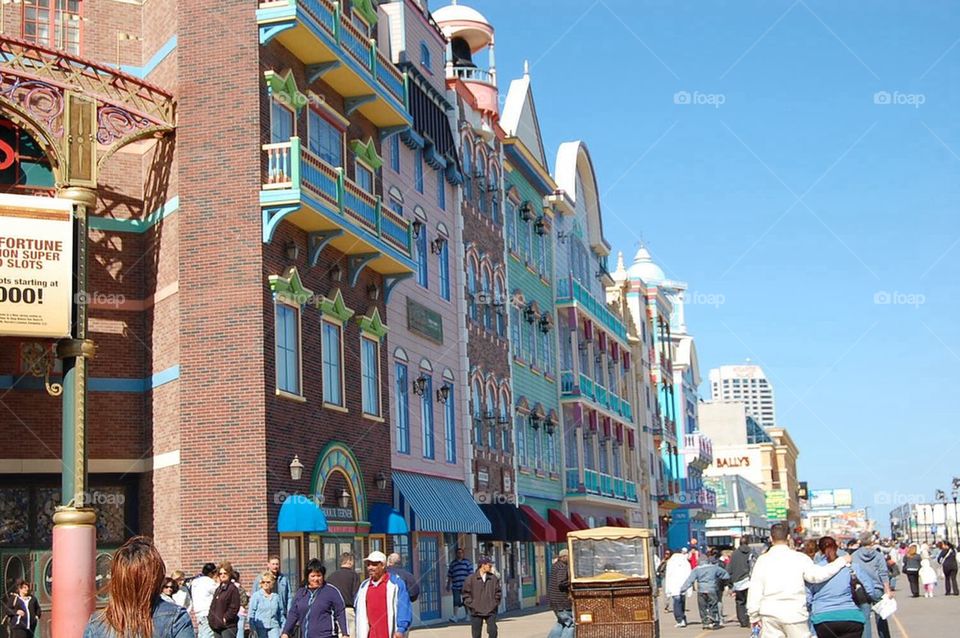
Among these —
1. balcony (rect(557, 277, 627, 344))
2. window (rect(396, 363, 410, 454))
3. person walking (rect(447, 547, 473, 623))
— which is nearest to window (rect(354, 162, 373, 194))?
window (rect(396, 363, 410, 454))

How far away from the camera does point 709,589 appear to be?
92.8ft

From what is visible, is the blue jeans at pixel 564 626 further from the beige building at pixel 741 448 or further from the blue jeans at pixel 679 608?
the beige building at pixel 741 448

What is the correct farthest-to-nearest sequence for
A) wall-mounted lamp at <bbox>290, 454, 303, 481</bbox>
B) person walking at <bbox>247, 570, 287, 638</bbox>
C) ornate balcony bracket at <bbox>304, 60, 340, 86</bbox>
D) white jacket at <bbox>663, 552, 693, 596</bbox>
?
white jacket at <bbox>663, 552, 693, 596</bbox>, ornate balcony bracket at <bbox>304, 60, 340, 86</bbox>, wall-mounted lamp at <bbox>290, 454, 303, 481</bbox>, person walking at <bbox>247, 570, 287, 638</bbox>

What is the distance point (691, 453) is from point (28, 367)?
6266 cm

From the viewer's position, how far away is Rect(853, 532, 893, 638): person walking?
16.0 m

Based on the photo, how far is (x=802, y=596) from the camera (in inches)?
482

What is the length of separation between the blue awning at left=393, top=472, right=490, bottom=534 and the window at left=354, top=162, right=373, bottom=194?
20.7ft

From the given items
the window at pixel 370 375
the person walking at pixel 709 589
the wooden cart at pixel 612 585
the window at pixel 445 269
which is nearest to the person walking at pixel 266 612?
the wooden cart at pixel 612 585

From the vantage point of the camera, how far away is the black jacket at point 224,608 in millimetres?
18000

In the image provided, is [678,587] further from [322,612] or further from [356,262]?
[322,612]

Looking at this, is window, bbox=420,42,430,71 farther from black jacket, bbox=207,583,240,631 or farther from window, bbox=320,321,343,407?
black jacket, bbox=207,583,240,631

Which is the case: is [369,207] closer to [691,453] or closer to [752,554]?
[752,554]

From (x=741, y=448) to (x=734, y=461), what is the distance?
1557 millimetres

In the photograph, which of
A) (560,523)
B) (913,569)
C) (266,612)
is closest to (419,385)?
(560,523)
